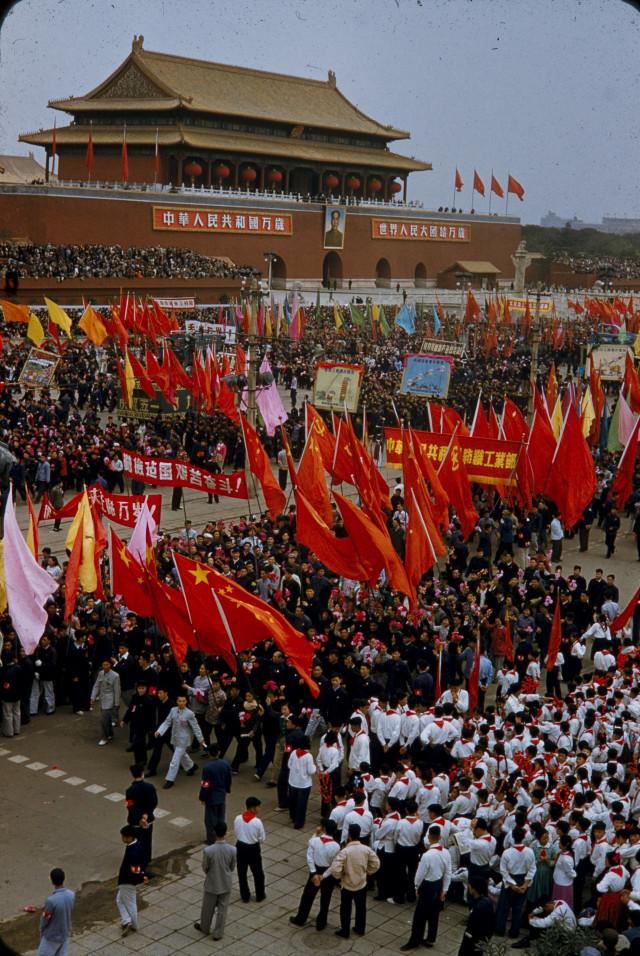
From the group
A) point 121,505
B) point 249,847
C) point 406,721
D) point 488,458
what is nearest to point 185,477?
point 121,505

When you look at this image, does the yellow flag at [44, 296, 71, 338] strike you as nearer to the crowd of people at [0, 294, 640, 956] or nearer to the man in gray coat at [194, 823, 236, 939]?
the crowd of people at [0, 294, 640, 956]

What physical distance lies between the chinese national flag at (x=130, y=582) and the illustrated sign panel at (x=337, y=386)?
33.3 feet

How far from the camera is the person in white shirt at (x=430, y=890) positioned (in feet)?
27.4

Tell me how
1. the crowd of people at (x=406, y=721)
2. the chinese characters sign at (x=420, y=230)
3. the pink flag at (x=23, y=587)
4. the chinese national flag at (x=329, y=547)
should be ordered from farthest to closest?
the chinese characters sign at (x=420, y=230) < the chinese national flag at (x=329, y=547) < the pink flag at (x=23, y=587) < the crowd of people at (x=406, y=721)

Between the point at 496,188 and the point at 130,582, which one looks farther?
the point at 496,188

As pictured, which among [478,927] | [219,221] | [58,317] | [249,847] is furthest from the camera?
[219,221]

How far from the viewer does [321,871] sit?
28.2ft

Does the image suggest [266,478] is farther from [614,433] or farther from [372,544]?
[614,433]

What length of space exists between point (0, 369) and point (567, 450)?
14547 mm

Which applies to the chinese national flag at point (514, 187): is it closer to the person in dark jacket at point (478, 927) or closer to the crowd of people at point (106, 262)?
the crowd of people at point (106, 262)

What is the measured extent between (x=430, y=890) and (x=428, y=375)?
17.4 metres

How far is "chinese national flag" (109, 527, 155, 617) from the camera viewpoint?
12172 millimetres

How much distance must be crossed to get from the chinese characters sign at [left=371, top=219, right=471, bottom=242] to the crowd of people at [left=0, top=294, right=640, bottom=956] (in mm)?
40828

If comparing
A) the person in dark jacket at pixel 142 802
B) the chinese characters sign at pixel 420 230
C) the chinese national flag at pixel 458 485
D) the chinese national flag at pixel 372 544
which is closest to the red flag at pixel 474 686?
the chinese national flag at pixel 372 544
